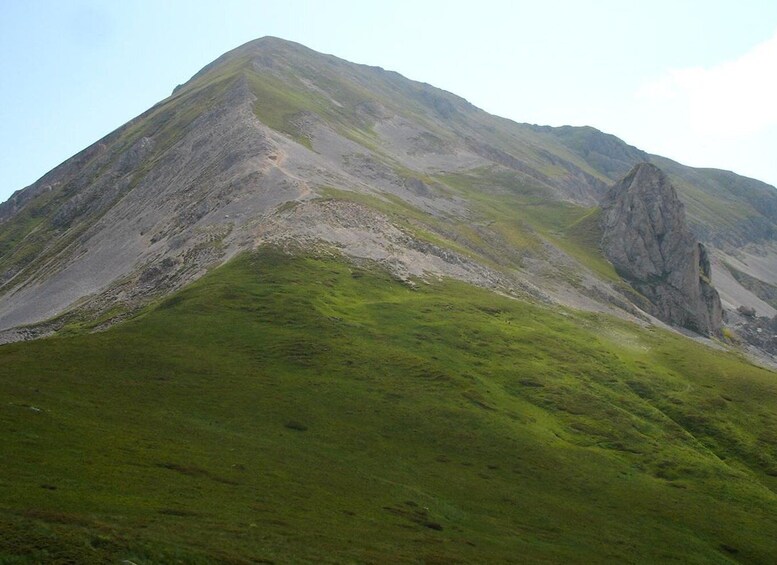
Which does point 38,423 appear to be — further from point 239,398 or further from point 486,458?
point 486,458

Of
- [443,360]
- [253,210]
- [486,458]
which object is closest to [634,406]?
[443,360]

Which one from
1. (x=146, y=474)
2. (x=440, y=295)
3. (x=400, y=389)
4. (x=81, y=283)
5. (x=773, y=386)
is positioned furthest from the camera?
(x=81, y=283)

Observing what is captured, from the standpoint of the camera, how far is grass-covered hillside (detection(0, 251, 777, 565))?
39.5 m

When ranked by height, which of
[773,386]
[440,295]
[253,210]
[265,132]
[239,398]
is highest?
[265,132]

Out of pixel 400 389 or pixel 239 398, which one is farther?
pixel 400 389

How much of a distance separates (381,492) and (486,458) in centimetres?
1930

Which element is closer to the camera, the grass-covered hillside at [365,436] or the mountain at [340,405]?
the grass-covered hillside at [365,436]

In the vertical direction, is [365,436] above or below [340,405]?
below

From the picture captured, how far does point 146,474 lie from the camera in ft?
147

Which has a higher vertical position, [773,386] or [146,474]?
[146,474]

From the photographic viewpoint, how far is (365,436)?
224 ft

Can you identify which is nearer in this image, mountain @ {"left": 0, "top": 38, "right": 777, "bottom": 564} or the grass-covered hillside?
the grass-covered hillside

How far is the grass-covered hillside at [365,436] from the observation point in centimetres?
3953

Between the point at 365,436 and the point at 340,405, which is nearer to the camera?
the point at 365,436
